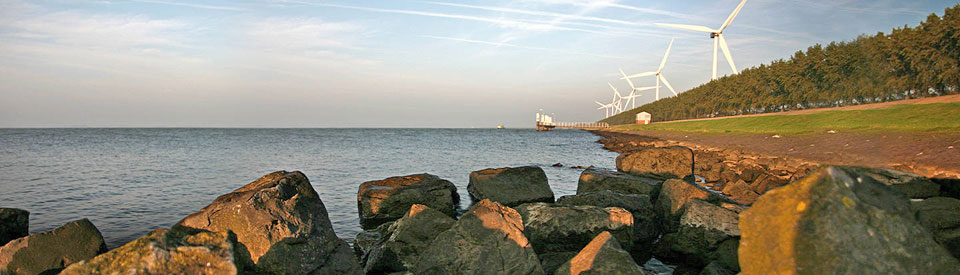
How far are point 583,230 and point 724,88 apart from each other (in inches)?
4074

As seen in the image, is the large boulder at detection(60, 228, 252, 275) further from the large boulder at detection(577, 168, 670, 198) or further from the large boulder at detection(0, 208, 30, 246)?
the large boulder at detection(577, 168, 670, 198)

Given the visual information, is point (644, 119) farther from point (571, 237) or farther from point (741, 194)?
point (571, 237)

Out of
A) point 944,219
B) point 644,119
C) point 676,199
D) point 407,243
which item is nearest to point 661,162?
point 676,199

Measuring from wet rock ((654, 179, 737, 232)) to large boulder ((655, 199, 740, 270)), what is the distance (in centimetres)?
91

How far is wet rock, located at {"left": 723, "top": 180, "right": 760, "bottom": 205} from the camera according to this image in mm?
15180

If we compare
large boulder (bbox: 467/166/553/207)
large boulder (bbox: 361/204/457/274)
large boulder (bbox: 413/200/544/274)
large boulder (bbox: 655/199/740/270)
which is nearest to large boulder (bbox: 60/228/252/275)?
large boulder (bbox: 413/200/544/274)

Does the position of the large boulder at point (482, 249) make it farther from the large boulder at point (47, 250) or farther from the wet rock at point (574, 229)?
the large boulder at point (47, 250)

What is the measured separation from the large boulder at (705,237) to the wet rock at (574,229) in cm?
89

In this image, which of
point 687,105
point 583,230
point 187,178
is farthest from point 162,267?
point 687,105

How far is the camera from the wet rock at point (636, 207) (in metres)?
9.92

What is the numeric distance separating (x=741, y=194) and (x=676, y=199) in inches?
291

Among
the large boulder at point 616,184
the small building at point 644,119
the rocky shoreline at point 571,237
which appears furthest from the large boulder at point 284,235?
the small building at point 644,119

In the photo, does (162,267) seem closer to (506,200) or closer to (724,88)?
(506,200)

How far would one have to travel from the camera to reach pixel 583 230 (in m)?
8.59
